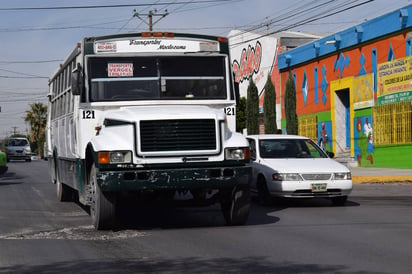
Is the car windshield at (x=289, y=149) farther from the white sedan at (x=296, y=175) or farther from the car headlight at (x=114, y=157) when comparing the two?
the car headlight at (x=114, y=157)

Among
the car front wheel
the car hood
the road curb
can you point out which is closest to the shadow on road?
the car hood

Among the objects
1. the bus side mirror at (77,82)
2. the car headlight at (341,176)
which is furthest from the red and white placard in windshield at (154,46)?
the car headlight at (341,176)

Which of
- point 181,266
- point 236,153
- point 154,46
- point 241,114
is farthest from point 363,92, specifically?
point 181,266

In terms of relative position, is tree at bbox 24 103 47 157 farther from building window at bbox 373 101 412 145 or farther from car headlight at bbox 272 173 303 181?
car headlight at bbox 272 173 303 181

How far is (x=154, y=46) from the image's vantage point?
1188 cm

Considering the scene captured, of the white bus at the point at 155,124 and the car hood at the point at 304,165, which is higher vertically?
the white bus at the point at 155,124

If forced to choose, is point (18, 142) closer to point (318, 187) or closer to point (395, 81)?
point (395, 81)

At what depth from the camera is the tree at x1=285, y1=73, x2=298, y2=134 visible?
36594 millimetres

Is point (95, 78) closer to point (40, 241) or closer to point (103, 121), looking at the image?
point (103, 121)

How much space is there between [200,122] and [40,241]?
2.77 meters

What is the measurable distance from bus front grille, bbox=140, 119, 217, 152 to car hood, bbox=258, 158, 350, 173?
4074mm

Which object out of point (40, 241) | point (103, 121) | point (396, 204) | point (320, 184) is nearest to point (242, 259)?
point (40, 241)

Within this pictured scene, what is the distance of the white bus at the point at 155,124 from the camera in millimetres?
10422

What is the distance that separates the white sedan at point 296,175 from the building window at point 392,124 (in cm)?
1368
